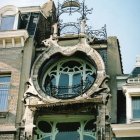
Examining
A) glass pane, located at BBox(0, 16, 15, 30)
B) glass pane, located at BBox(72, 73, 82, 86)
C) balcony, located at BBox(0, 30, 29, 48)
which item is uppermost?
glass pane, located at BBox(0, 16, 15, 30)

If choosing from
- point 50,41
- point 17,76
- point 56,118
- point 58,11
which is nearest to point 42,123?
point 56,118

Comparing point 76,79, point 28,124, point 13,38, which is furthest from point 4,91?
point 76,79

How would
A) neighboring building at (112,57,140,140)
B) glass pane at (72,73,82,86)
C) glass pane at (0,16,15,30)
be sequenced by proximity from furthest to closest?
glass pane at (0,16,15,30)
glass pane at (72,73,82,86)
neighboring building at (112,57,140,140)

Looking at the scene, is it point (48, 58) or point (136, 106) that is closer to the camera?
point (136, 106)

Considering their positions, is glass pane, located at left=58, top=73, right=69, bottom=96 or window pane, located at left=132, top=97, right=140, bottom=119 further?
glass pane, located at left=58, top=73, right=69, bottom=96

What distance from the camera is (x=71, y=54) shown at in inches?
938

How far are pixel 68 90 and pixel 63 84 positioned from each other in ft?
1.53

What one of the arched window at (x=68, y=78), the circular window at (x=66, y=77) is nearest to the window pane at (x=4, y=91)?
the circular window at (x=66, y=77)

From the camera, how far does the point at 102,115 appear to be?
21484 millimetres

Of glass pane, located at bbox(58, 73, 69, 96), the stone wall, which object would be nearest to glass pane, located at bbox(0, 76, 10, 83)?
the stone wall

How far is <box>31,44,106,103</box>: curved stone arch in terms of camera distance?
883 inches

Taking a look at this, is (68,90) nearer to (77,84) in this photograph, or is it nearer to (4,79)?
(77,84)

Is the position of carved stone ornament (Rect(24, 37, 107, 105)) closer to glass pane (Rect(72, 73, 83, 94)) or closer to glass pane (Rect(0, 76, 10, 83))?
glass pane (Rect(72, 73, 83, 94))

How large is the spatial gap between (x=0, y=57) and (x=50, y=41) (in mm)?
2539
